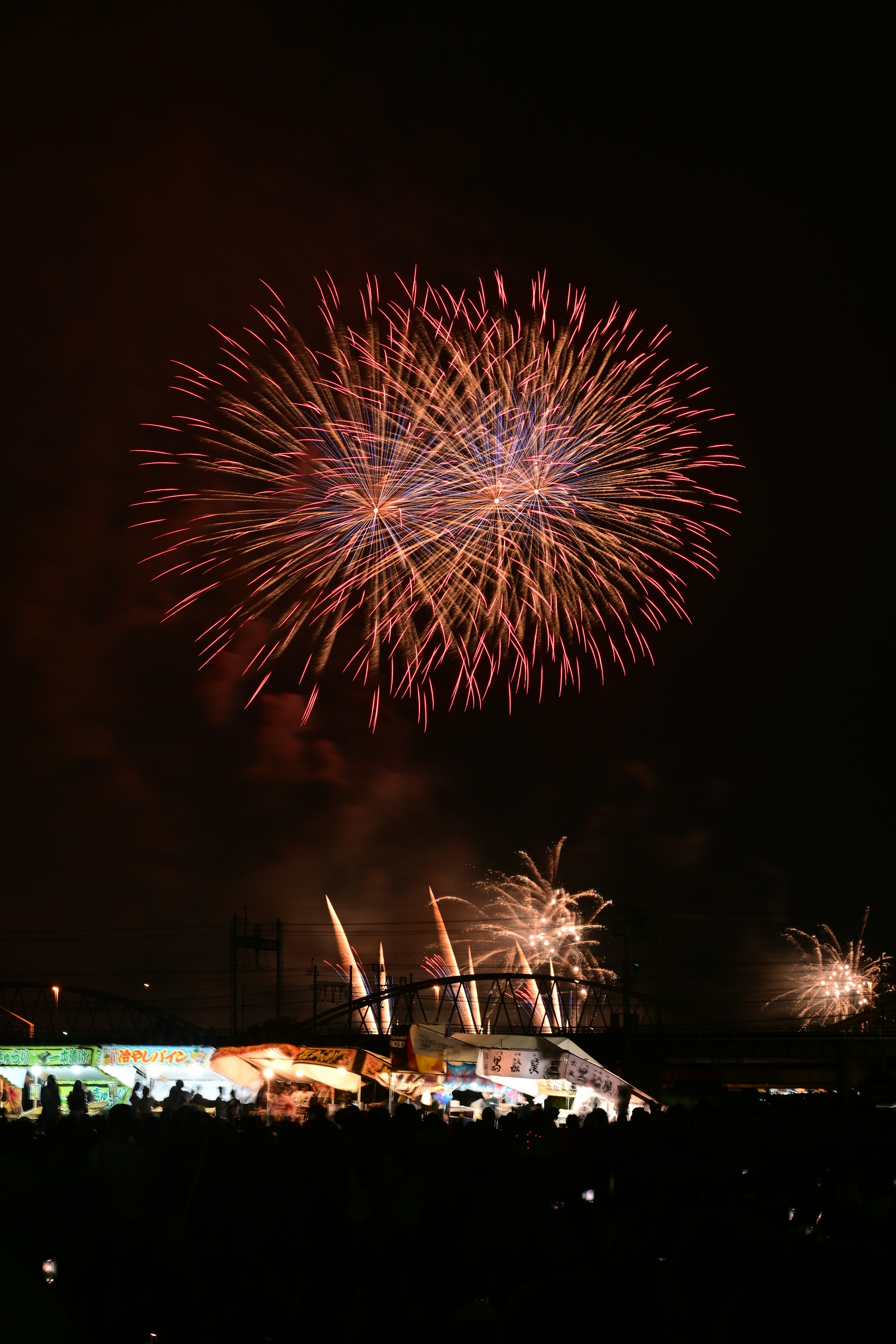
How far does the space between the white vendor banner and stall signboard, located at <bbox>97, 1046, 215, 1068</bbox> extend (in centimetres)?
754

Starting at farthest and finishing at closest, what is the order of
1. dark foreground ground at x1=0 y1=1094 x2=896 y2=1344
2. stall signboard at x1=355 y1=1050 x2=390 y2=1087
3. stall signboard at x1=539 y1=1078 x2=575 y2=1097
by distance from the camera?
stall signboard at x1=539 y1=1078 x2=575 y2=1097 → stall signboard at x1=355 y1=1050 x2=390 y2=1087 → dark foreground ground at x1=0 y1=1094 x2=896 y2=1344

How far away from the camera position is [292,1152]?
323 inches

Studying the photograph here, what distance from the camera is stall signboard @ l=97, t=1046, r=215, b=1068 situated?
89.9 ft

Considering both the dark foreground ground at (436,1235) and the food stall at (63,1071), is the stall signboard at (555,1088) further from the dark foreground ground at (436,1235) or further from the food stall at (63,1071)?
the dark foreground ground at (436,1235)

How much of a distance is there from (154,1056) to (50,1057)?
2447mm

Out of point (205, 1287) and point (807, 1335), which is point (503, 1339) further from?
point (205, 1287)

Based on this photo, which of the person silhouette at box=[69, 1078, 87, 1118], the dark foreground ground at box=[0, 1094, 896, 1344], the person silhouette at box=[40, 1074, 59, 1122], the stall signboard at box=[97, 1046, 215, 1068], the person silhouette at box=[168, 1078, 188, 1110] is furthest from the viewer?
the stall signboard at box=[97, 1046, 215, 1068]

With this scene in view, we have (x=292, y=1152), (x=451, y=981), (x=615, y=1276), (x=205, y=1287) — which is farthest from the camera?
(x=451, y=981)

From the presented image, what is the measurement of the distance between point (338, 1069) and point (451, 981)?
3820 centimetres

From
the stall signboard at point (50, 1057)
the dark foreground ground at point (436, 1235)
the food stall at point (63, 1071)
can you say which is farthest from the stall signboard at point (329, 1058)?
the dark foreground ground at point (436, 1235)

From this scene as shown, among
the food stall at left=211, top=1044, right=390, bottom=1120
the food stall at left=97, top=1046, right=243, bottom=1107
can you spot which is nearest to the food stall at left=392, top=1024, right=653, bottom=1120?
the food stall at left=211, top=1044, right=390, bottom=1120

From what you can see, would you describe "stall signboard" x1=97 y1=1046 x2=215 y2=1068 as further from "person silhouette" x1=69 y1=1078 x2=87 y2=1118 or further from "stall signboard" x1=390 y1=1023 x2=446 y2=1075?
"person silhouette" x1=69 y1=1078 x2=87 y2=1118

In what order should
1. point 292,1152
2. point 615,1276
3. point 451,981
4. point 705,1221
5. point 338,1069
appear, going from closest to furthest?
point 615,1276
point 705,1221
point 292,1152
point 338,1069
point 451,981

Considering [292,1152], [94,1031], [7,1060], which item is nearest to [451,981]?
[94,1031]
